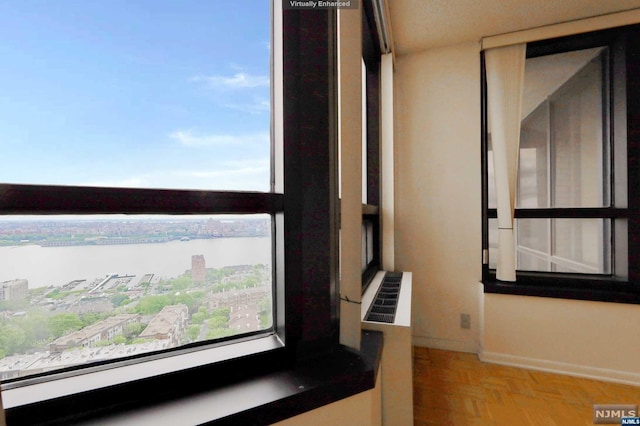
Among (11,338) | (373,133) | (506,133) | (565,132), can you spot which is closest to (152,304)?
(11,338)

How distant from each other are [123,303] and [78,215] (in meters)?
0.21

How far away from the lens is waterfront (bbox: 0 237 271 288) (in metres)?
0.54

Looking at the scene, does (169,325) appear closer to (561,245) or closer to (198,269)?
(198,269)

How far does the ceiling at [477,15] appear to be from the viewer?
208cm

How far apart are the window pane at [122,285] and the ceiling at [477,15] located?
7.13ft

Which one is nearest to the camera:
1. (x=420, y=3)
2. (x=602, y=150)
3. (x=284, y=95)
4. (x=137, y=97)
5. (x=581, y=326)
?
(x=137, y=97)

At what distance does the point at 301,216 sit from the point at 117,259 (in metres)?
0.47

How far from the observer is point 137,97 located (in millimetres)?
670

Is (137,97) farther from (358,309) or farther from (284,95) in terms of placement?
(358,309)

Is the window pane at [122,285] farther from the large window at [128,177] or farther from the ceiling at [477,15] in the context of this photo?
the ceiling at [477,15]

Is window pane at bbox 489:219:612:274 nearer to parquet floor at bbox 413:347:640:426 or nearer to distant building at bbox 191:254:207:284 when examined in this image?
parquet floor at bbox 413:347:640:426

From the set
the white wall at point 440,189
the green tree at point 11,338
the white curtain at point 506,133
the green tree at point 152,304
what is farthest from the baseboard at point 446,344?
the green tree at point 11,338

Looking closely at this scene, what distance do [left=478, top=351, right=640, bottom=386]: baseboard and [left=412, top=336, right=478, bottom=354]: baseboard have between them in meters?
0.10

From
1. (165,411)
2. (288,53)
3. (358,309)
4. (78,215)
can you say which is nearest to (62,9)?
(78,215)
